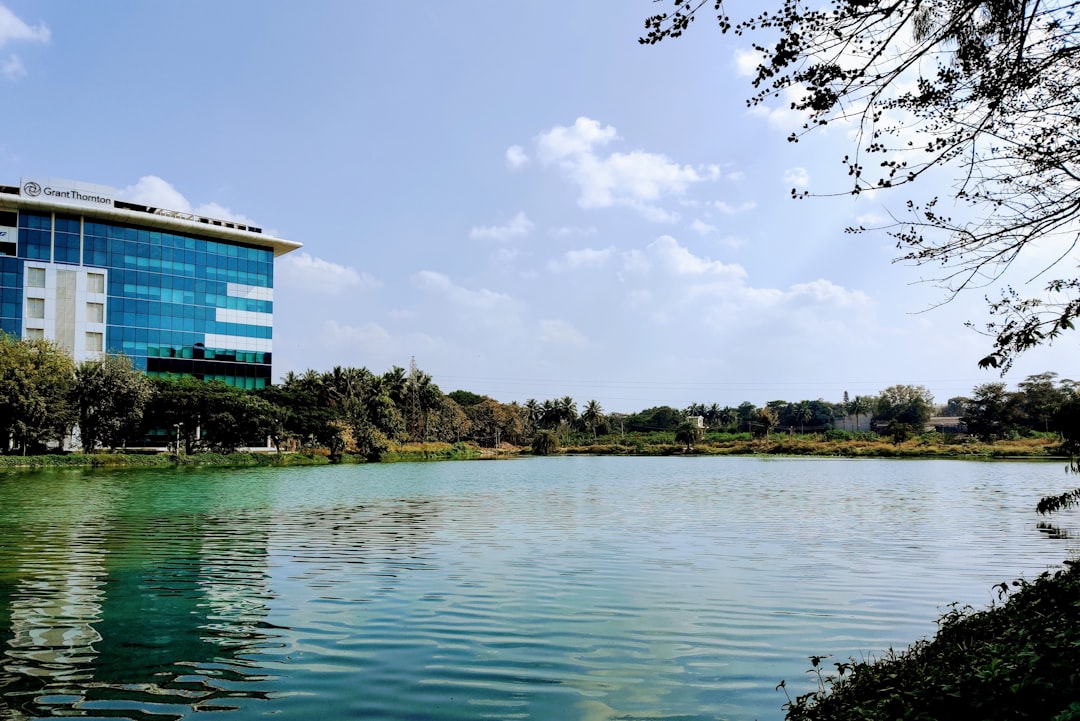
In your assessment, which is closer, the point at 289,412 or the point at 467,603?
the point at 467,603

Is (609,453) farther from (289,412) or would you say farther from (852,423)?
(852,423)

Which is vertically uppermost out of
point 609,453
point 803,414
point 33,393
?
point 33,393

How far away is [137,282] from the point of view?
69562 mm

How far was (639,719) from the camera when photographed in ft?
20.1

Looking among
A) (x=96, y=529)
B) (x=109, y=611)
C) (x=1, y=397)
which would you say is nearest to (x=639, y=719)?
(x=109, y=611)

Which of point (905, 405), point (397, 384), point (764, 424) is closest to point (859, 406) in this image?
point (905, 405)

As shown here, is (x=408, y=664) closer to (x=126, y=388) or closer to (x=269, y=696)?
(x=269, y=696)

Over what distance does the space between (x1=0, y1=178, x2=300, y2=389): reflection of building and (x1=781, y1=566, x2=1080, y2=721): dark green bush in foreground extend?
6802 centimetres

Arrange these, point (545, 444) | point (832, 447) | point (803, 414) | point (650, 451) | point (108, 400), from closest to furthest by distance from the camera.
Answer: point (108, 400), point (832, 447), point (650, 451), point (545, 444), point (803, 414)

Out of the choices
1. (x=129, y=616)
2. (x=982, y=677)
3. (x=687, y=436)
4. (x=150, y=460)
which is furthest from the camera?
(x=687, y=436)

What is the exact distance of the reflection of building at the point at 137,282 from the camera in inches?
2525

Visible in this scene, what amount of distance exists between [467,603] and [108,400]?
51.2m

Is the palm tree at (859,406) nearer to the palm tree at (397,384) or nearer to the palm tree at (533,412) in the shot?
the palm tree at (533,412)

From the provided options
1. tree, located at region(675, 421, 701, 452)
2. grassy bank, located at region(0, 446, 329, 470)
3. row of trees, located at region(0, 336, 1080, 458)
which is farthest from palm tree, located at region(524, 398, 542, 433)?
grassy bank, located at region(0, 446, 329, 470)
